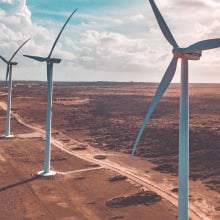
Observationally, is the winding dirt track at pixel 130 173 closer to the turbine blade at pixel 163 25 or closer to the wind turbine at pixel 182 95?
the wind turbine at pixel 182 95

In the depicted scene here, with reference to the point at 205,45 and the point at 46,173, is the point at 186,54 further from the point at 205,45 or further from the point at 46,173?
the point at 46,173

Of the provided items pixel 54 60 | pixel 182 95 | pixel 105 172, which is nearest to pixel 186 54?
pixel 182 95

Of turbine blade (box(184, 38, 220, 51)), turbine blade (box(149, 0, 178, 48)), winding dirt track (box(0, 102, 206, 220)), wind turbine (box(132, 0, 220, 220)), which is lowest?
winding dirt track (box(0, 102, 206, 220))

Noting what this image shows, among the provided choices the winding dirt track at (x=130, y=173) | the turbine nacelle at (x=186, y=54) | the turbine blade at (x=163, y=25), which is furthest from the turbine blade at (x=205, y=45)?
the winding dirt track at (x=130, y=173)

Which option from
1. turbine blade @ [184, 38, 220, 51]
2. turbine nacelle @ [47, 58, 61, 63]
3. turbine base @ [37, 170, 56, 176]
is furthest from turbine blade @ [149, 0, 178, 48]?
turbine base @ [37, 170, 56, 176]

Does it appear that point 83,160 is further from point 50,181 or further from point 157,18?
point 157,18

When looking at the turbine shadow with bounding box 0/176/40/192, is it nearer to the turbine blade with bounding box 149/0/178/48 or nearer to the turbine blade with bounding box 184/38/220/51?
the turbine blade with bounding box 149/0/178/48
